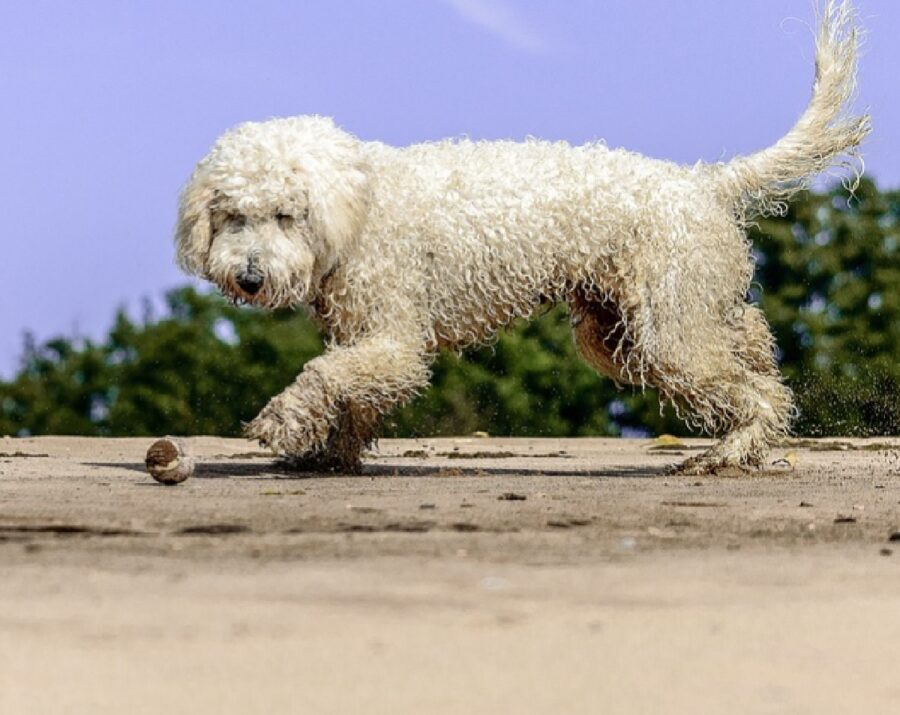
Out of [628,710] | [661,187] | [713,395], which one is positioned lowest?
[628,710]

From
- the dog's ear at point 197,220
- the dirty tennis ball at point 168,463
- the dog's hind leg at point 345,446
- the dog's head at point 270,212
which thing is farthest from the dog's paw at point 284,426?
the dog's ear at point 197,220

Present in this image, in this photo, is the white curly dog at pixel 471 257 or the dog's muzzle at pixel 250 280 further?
the white curly dog at pixel 471 257

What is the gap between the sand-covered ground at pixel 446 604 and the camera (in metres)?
4.10

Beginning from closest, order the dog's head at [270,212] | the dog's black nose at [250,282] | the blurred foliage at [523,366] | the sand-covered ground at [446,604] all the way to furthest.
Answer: the sand-covered ground at [446,604] → the dog's black nose at [250,282] → the dog's head at [270,212] → the blurred foliage at [523,366]

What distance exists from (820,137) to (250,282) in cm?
421

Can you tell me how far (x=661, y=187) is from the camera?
10.5 metres

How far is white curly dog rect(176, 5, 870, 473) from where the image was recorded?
9.63 metres

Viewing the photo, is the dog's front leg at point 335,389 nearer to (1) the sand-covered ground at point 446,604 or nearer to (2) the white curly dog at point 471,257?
(2) the white curly dog at point 471,257

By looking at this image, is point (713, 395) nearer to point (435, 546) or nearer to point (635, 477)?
point (635, 477)

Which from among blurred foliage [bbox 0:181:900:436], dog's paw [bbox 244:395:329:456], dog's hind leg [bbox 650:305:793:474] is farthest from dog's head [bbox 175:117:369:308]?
blurred foliage [bbox 0:181:900:436]

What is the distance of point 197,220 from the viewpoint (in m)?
9.67

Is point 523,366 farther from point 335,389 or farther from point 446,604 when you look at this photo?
point 446,604

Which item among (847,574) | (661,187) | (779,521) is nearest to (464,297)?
(661,187)

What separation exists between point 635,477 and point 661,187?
1909 mm
